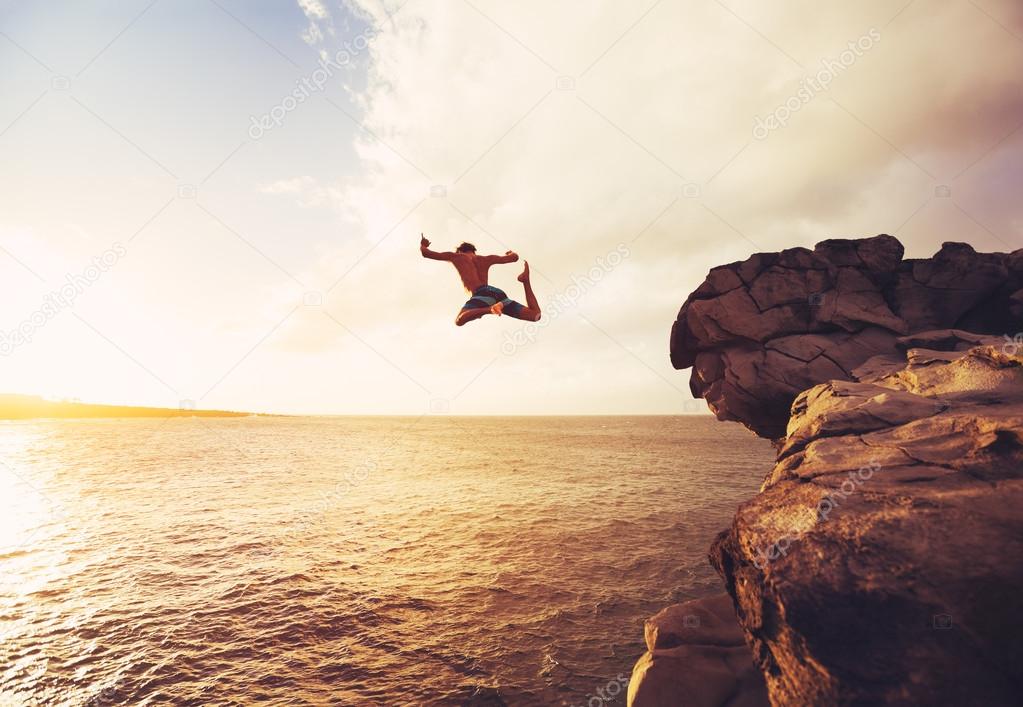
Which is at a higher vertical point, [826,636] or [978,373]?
[978,373]

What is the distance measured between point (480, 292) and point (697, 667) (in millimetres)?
8810

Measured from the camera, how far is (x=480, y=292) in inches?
361

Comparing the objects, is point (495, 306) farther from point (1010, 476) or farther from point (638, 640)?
point (638, 640)

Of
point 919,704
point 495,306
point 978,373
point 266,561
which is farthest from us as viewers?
point 266,561

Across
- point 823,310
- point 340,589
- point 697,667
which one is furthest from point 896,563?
point 340,589

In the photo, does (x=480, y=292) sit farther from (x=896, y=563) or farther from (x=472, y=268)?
(x=896, y=563)

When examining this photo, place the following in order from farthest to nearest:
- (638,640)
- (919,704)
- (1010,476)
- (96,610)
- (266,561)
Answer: (266,561) → (96,610) → (638,640) → (1010,476) → (919,704)

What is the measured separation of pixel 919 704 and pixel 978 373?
610 centimetres

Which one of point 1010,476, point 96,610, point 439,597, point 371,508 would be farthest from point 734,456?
point 96,610

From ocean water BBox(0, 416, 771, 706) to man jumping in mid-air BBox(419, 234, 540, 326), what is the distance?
8.35 metres

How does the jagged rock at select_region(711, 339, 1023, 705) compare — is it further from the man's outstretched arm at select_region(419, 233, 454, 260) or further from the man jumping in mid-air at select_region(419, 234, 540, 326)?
the man's outstretched arm at select_region(419, 233, 454, 260)

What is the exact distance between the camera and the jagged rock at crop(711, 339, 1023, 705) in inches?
152

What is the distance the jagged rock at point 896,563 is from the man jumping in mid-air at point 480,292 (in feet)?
19.2

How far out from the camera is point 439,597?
40.8 ft
